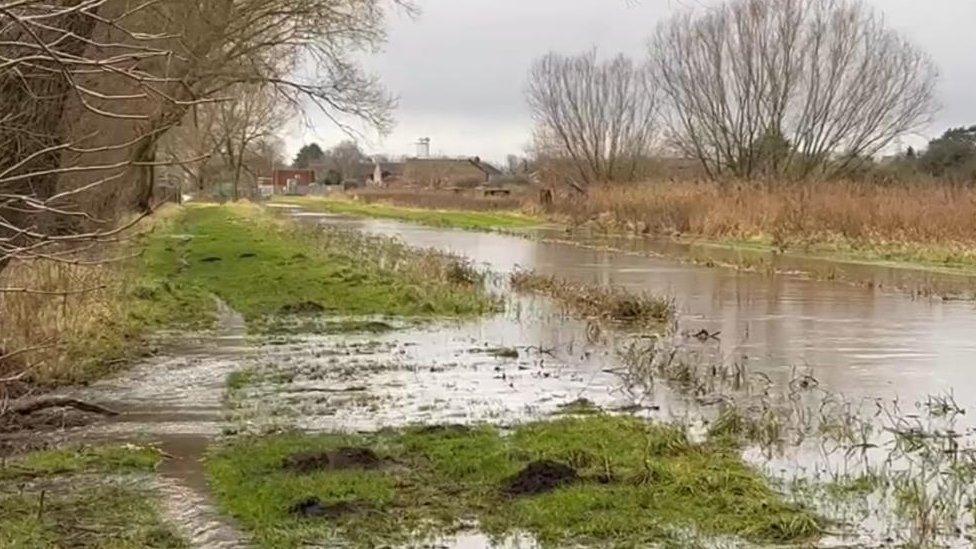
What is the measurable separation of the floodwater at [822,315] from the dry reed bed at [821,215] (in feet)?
10.8

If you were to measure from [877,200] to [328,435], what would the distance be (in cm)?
2673

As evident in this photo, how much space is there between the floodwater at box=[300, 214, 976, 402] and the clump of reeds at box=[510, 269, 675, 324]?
45cm

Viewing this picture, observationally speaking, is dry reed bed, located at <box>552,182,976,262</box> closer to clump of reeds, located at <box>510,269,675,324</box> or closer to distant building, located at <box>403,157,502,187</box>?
clump of reeds, located at <box>510,269,675,324</box>

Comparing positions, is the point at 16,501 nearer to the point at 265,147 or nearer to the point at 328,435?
the point at 328,435

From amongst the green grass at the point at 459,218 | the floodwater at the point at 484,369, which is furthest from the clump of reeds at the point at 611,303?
the green grass at the point at 459,218

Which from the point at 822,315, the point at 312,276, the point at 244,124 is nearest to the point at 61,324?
the point at 312,276

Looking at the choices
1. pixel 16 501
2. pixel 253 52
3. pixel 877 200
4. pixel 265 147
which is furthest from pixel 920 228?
pixel 265 147

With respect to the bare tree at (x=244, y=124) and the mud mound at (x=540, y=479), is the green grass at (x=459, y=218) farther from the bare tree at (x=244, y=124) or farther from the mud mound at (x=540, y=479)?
the mud mound at (x=540, y=479)

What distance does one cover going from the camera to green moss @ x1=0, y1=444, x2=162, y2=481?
7180mm

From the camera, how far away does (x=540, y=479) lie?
6.85 metres

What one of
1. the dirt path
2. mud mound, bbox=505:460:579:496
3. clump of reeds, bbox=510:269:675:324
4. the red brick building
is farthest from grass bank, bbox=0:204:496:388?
the red brick building

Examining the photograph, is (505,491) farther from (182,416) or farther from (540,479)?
(182,416)

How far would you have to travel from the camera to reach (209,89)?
22.6 meters

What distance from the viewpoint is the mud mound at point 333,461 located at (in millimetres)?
7246
